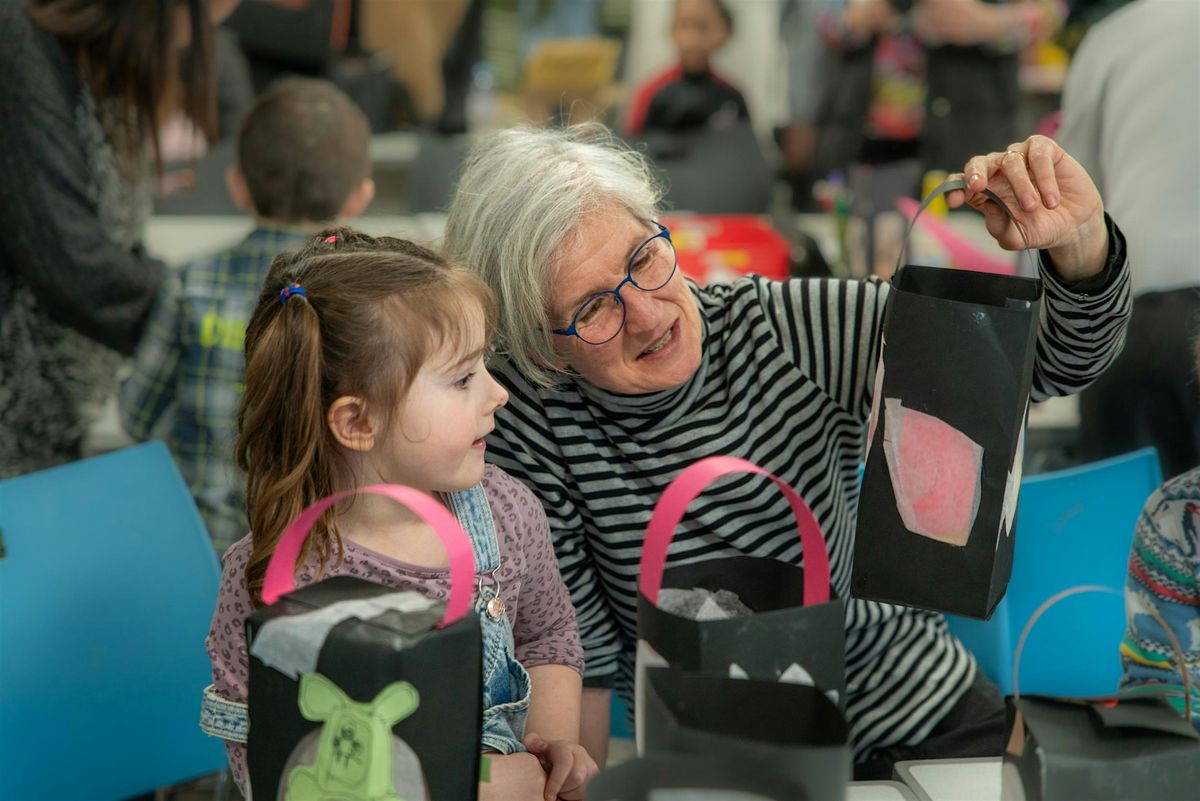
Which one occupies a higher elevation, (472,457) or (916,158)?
(916,158)

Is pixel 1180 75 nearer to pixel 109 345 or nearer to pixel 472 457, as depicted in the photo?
pixel 472 457

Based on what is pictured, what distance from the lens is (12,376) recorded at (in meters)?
1.84

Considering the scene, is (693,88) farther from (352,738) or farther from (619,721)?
(352,738)

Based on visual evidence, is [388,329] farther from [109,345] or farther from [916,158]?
[916,158]

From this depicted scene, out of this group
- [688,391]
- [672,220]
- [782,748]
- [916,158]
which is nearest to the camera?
[782,748]

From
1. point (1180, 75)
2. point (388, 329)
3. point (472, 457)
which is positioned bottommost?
point (472, 457)

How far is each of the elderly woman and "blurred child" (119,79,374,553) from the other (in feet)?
2.33

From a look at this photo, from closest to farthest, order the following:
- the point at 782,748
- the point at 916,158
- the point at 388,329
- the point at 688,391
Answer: the point at 782,748 → the point at 388,329 → the point at 688,391 → the point at 916,158

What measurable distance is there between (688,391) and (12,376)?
1125 mm

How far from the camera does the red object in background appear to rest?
2.84 metres

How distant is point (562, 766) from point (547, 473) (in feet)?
1.05

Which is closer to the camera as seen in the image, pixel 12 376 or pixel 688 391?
pixel 688 391

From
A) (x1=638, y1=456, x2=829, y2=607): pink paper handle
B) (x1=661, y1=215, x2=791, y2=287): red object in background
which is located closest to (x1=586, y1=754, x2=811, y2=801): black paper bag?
(x1=638, y1=456, x2=829, y2=607): pink paper handle

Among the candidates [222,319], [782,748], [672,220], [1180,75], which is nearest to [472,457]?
[782,748]
